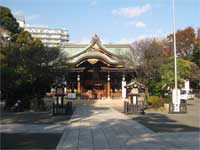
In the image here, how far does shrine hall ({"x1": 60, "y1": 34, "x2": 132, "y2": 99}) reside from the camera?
177ft

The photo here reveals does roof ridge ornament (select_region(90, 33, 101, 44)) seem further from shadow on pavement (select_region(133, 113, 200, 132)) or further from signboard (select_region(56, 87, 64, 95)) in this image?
shadow on pavement (select_region(133, 113, 200, 132))

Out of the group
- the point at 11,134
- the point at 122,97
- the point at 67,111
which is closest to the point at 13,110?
the point at 67,111

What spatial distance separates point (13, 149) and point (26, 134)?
4492 millimetres

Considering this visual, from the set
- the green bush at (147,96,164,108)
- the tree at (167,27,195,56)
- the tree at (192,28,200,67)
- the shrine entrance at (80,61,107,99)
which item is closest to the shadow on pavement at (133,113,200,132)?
the green bush at (147,96,164,108)

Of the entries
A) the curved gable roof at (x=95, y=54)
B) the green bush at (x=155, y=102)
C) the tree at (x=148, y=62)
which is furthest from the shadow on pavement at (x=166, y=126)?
the curved gable roof at (x=95, y=54)

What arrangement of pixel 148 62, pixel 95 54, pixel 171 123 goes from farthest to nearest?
pixel 95 54
pixel 148 62
pixel 171 123

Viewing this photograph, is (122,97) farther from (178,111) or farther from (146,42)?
(178,111)

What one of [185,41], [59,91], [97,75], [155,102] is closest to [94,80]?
[97,75]

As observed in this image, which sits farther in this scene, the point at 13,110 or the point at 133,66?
the point at 133,66

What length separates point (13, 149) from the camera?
12.5 meters

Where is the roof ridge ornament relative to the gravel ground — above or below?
above

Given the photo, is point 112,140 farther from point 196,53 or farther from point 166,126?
point 196,53

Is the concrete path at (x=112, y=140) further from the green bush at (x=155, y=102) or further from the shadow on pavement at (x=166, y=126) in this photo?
the green bush at (x=155, y=102)

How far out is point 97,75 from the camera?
183ft
